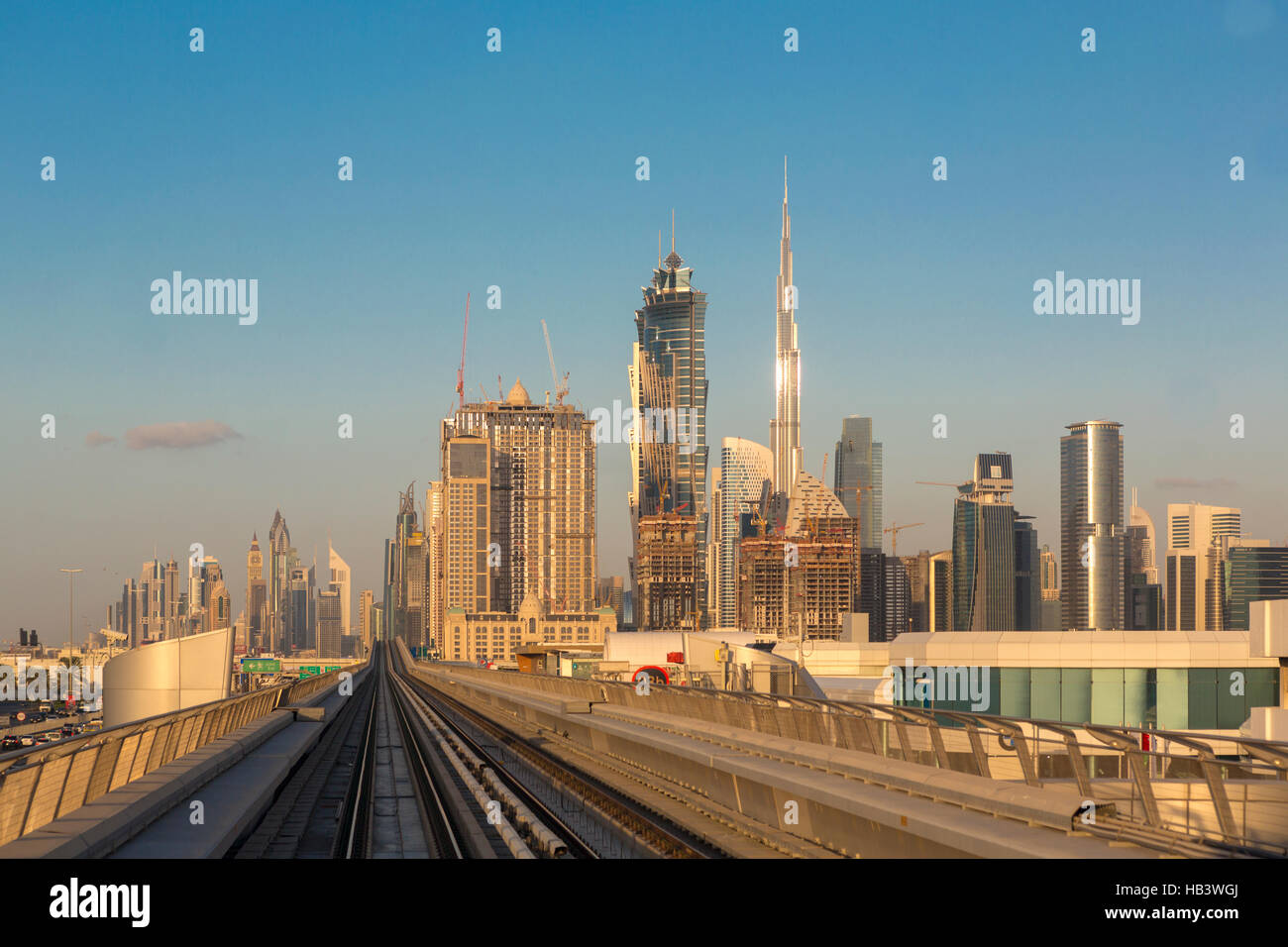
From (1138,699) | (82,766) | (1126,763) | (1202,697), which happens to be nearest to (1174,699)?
(1202,697)

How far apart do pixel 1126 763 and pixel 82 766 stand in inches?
405

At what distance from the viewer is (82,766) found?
44.4 feet

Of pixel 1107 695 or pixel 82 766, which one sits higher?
pixel 82 766

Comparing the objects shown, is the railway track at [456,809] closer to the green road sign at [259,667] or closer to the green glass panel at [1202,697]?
the green glass panel at [1202,697]

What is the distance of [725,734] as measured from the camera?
26312mm

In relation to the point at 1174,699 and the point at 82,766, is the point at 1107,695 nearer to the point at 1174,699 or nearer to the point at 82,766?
the point at 1174,699

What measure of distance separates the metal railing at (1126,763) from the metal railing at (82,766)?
941cm

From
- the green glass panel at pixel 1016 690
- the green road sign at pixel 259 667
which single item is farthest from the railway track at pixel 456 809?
the green road sign at pixel 259 667

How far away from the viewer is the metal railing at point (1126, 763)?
33.3 ft

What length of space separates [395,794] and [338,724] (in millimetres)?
33412

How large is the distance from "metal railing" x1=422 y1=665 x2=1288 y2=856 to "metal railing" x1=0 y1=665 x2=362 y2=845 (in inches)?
371

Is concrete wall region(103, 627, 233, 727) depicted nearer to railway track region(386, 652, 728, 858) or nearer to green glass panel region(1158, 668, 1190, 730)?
railway track region(386, 652, 728, 858)
